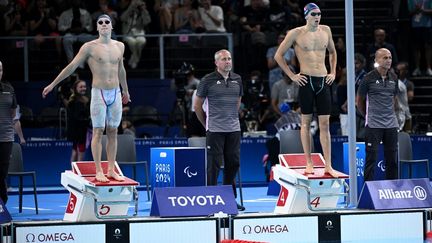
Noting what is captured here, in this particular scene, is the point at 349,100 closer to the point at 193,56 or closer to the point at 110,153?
the point at 110,153

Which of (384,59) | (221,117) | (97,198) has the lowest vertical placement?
(97,198)

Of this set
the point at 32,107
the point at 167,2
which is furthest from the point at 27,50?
the point at 167,2

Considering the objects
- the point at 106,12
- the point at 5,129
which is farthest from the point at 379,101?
the point at 106,12

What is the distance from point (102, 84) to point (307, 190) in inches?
110

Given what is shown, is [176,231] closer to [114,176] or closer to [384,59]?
[114,176]

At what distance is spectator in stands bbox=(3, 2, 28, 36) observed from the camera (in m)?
22.9

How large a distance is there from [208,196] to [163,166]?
286cm

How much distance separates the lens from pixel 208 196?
13898 millimetres

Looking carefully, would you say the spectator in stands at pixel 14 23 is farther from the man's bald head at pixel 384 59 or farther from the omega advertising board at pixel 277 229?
the omega advertising board at pixel 277 229

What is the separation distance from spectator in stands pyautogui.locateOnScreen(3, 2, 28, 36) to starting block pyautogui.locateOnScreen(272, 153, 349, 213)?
9657 mm

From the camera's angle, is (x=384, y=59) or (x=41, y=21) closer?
(x=384, y=59)

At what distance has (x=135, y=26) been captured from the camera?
2288cm

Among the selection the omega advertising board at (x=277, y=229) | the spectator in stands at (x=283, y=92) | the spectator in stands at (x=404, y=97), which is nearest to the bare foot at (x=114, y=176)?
the omega advertising board at (x=277, y=229)

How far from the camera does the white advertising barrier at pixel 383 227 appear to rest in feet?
45.9
